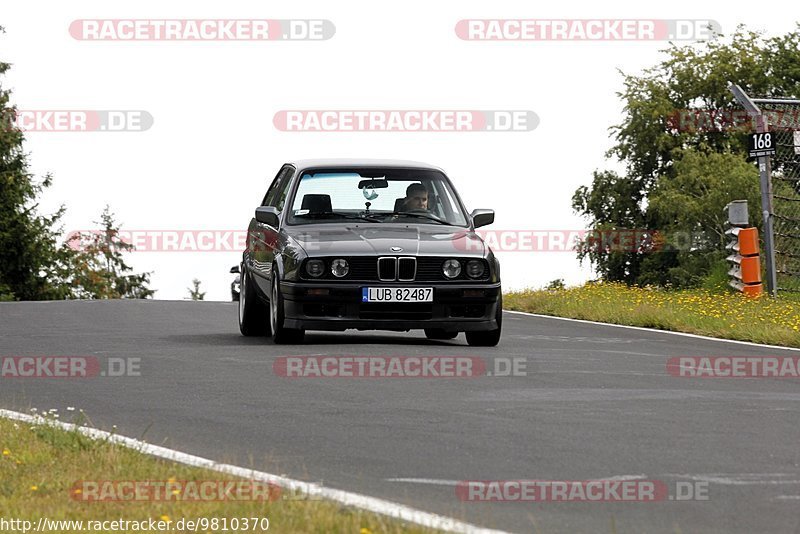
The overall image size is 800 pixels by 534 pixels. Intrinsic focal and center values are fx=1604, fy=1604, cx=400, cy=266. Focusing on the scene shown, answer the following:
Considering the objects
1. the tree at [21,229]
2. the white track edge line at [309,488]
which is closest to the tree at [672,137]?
the tree at [21,229]

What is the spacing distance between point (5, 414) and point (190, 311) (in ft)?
43.4

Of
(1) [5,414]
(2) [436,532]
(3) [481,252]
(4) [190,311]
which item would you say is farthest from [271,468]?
(4) [190,311]

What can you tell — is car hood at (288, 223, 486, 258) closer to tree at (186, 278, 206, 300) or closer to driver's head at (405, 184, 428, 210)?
driver's head at (405, 184, 428, 210)

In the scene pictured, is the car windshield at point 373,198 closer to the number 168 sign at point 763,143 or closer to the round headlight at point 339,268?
the round headlight at point 339,268

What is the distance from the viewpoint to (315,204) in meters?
16.6

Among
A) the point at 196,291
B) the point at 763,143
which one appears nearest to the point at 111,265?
the point at 196,291

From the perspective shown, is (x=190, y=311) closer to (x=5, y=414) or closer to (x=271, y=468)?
(x=5, y=414)

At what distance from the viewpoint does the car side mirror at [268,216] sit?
1644cm

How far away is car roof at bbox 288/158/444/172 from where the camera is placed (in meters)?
16.9

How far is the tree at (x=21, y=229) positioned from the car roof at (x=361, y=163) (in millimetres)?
52516

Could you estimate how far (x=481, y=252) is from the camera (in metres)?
15.6

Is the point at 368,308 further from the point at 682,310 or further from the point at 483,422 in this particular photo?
the point at 682,310

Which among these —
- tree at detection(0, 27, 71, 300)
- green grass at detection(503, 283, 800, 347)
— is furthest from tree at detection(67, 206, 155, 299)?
green grass at detection(503, 283, 800, 347)

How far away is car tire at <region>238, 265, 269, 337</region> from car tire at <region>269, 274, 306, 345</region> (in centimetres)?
132
